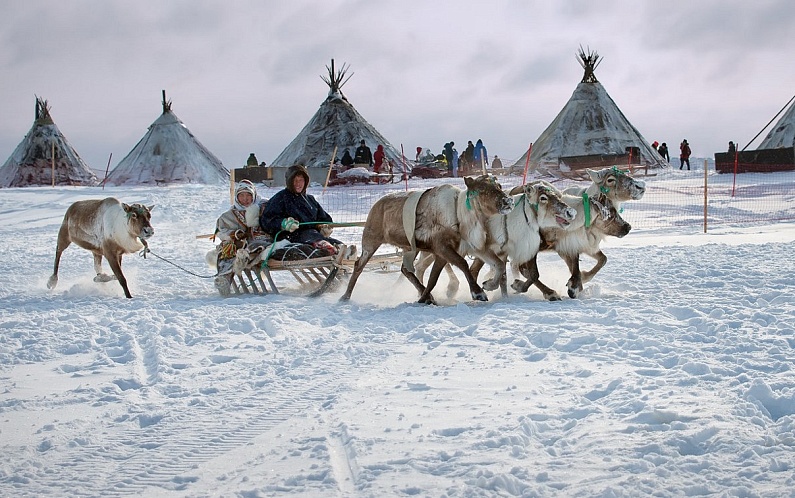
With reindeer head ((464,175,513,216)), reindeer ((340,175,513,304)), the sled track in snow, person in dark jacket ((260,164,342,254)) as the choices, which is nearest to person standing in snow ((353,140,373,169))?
person in dark jacket ((260,164,342,254))

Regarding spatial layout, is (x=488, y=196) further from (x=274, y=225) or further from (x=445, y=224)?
(x=274, y=225)

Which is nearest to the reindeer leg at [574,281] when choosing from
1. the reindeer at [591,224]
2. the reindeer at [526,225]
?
the reindeer at [591,224]

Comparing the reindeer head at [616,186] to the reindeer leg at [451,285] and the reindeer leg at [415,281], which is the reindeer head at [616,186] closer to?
the reindeer leg at [451,285]

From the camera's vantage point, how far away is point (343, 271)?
862cm

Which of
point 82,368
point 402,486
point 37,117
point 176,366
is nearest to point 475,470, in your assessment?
point 402,486

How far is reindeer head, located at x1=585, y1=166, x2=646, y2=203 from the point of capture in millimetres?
7699

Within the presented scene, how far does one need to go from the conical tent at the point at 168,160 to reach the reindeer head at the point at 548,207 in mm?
23756

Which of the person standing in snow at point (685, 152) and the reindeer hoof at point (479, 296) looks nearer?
the reindeer hoof at point (479, 296)

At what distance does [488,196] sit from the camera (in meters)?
7.20

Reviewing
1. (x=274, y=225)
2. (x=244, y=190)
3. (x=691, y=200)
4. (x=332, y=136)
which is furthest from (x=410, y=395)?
(x=332, y=136)

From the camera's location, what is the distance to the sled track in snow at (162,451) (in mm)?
3277

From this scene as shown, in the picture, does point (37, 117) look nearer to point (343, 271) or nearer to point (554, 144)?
point (554, 144)

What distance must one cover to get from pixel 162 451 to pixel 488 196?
423 cm

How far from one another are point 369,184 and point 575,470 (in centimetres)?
2153
